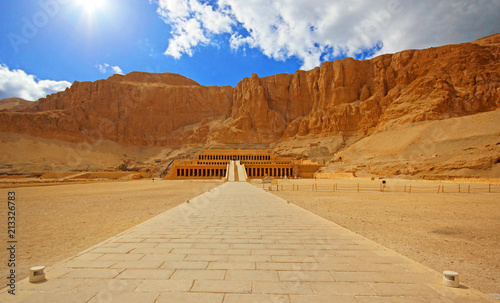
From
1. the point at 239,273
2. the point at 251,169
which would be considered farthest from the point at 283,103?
the point at 239,273

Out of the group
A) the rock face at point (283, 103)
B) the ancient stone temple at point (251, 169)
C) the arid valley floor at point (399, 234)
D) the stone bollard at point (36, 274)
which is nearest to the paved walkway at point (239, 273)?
the stone bollard at point (36, 274)

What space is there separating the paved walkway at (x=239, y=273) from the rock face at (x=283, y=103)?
204 ft

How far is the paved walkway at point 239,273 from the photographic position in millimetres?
2982

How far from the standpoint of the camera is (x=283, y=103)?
90938 mm

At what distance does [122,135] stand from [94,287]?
3708 inches

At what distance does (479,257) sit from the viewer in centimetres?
578

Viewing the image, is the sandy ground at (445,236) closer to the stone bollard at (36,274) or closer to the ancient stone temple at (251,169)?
the stone bollard at (36,274)

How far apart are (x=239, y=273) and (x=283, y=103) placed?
295ft

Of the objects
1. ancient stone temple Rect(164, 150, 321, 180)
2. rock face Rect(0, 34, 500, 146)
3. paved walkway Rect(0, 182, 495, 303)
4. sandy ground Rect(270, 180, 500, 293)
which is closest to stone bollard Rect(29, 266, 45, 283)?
paved walkway Rect(0, 182, 495, 303)

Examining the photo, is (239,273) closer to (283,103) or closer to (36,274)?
(36,274)

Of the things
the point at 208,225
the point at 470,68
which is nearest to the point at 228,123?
the point at 470,68

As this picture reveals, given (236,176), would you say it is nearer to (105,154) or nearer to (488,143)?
(488,143)

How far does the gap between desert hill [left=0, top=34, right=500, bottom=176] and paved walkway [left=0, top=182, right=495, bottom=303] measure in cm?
3605

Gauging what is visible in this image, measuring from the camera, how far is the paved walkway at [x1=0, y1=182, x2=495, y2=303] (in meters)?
2.98
